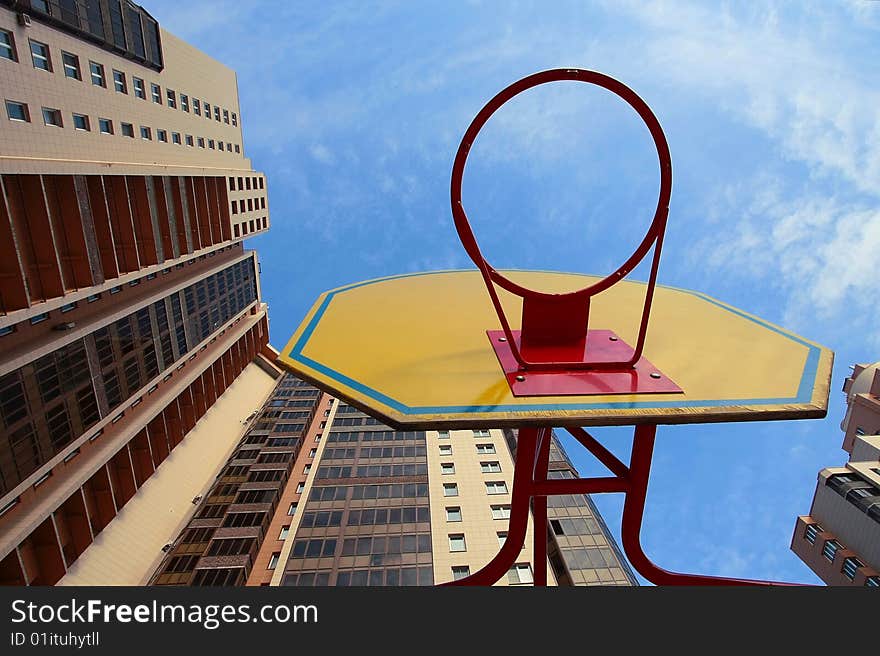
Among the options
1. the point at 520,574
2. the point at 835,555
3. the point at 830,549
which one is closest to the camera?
the point at 520,574

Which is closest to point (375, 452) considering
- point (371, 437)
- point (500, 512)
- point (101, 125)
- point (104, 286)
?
point (371, 437)

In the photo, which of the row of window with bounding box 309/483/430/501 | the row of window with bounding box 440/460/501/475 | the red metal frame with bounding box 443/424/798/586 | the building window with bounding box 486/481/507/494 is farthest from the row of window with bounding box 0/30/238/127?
the building window with bounding box 486/481/507/494

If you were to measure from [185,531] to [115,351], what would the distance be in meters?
11.3

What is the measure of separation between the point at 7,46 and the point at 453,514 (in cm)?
2574

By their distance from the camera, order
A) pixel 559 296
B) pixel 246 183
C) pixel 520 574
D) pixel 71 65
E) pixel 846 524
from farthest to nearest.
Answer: pixel 246 183 → pixel 846 524 → pixel 520 574 → pixel 71 65 → pixel 559 296

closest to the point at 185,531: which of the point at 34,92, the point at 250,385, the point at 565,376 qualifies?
the point at 250,385

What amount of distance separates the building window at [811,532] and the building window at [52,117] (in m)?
45.3

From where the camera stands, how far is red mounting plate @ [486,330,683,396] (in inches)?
158

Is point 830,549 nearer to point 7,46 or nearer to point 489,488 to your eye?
point 489,488

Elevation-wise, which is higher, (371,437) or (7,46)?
(7,46)

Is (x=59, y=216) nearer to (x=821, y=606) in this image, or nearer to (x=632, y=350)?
(x=632, y=350)

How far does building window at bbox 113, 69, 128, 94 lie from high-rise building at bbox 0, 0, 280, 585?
3.6 inches

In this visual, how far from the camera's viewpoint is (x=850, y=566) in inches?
961

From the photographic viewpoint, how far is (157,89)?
22438 millimetres
